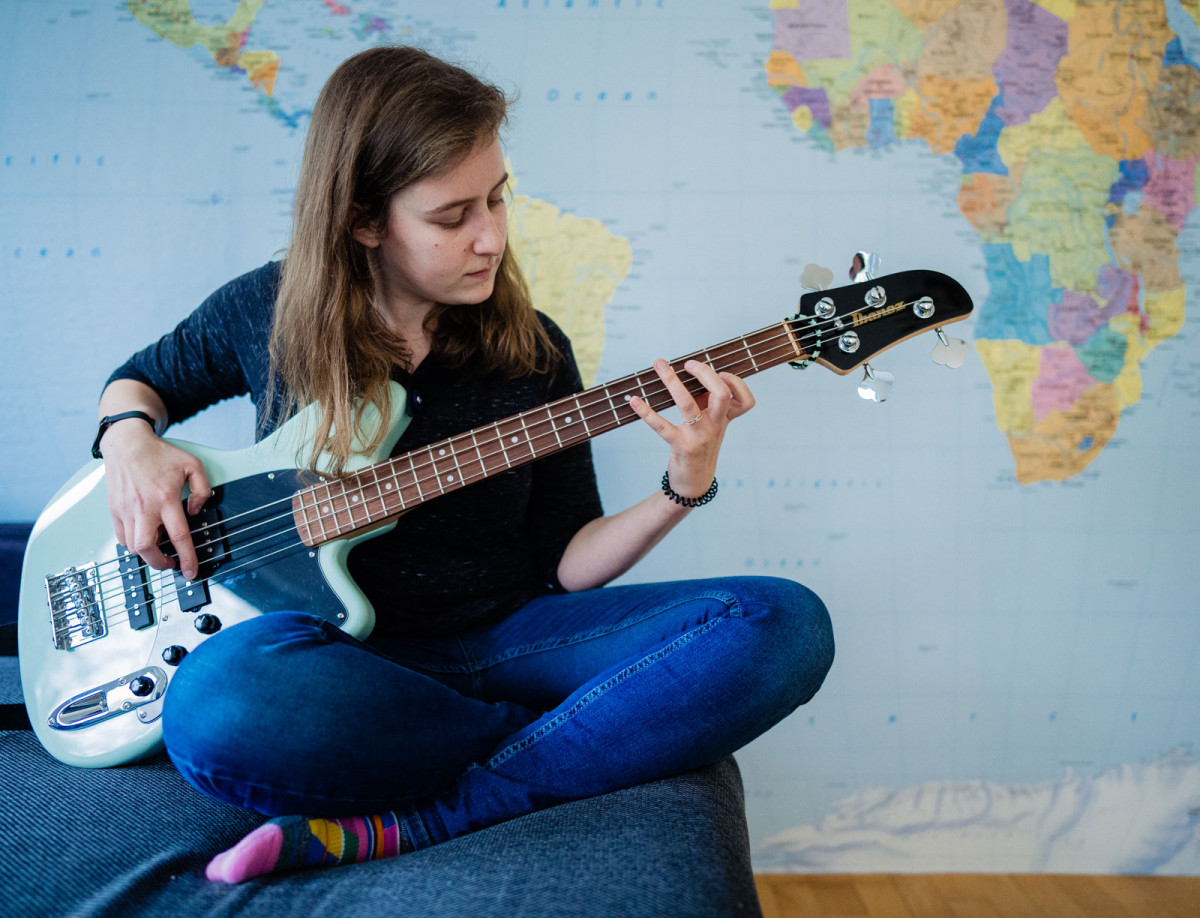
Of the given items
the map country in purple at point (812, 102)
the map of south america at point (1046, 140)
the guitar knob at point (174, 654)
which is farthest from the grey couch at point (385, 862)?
the map country in purple at point (812, 102)

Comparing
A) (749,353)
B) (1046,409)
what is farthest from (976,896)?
(749,353)

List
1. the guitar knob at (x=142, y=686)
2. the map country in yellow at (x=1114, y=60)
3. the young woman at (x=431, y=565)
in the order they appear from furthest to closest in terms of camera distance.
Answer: the map country in yellow at (x=1114, y=60)
the guitar knob at (x=142, y=686)
the young woman at (x=431, y=565)

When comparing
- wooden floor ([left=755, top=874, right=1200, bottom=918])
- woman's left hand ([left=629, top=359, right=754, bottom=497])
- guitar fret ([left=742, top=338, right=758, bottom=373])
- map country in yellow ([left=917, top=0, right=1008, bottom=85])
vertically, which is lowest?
wooden floor ([left=755, top=874, right=1200, bottom=918])

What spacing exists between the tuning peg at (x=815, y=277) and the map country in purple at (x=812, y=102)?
521mm

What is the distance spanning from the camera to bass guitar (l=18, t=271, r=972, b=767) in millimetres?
991

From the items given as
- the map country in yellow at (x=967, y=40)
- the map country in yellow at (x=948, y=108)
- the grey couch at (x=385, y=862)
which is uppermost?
the map country in yellow at (x=967, y=40)

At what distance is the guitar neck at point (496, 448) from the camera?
3.32 feet

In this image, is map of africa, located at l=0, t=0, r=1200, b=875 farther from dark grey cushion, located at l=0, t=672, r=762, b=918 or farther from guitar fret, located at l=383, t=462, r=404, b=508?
dark grey cushion, located at l=0, t=672, r=762, b=918

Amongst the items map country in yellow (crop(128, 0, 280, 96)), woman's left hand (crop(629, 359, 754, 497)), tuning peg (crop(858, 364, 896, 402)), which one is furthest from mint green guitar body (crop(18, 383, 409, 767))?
map country in yellow (crop(128, 0, 280, 96))

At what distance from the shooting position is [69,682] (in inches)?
38.8

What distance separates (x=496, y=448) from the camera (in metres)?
1.03

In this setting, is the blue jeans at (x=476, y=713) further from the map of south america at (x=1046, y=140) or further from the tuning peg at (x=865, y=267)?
the map of south america at (x=1046, y=140)

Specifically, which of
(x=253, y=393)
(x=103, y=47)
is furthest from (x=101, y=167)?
(x=253, y=393)

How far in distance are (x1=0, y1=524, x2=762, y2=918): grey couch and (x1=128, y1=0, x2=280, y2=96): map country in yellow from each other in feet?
3.65
